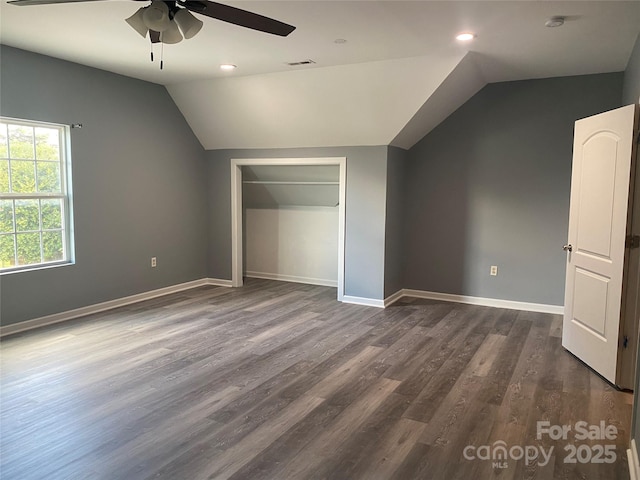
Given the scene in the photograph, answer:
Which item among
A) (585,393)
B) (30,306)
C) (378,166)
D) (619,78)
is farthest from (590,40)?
(30,306)

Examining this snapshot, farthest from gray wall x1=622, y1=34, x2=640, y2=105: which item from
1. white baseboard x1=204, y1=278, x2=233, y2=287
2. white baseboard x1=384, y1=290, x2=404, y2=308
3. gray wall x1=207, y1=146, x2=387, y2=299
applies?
white baseboard x1=204, y1=278, x2=233, y2=287

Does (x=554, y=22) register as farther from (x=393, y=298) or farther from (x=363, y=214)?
(x=393, y=298)

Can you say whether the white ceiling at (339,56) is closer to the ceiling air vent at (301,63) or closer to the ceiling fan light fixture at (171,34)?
the ceiling air vent at (301,63)

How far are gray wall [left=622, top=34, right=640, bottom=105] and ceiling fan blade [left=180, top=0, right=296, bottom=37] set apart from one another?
2698 mm

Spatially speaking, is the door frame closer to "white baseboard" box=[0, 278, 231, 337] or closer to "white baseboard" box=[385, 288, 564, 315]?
"white baseboard" box=[0, 278, 231, 337]

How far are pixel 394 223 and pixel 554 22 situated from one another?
2.70 m

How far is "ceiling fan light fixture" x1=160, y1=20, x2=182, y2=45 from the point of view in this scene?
233cm

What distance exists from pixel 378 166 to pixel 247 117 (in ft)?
5.44

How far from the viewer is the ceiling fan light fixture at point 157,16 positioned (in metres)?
2.19

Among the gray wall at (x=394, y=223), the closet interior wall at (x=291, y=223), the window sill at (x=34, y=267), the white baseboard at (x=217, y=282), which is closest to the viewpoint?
the window sill at (x=34, y=267)

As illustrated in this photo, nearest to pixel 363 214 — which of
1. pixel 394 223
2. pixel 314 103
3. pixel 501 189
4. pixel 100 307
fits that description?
pixel 394 223

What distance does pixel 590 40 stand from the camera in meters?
3.60

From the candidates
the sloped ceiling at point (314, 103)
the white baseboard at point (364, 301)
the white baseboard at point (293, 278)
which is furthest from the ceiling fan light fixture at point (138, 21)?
the white baseboard at point (293, 278)

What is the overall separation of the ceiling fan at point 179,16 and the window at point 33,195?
2.28m
